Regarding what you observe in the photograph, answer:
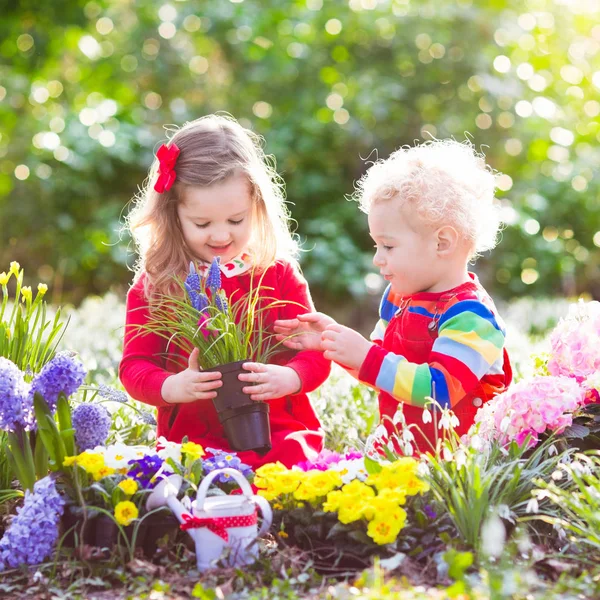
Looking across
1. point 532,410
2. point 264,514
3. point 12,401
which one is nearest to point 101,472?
point 12,401

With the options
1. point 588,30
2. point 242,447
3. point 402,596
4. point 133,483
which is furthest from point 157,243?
point 588,30

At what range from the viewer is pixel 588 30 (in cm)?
962

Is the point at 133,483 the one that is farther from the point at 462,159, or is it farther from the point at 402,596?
the point at 462,159

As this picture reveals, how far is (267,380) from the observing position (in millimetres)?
2879

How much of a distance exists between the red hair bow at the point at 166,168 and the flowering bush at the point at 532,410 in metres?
1.41

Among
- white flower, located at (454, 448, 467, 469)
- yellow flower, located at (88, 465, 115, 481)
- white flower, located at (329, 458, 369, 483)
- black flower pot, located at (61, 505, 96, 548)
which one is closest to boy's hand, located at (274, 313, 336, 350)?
white flower, located at (329, 458, 369, 483)

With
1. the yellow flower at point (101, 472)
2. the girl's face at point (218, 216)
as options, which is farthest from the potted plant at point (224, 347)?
the yellow flower at point (101, 472)

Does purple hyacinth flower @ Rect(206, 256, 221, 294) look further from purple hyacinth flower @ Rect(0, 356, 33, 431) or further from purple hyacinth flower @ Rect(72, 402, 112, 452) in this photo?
purple hyacinth flower @ Rect(0, 356, 33, 431)

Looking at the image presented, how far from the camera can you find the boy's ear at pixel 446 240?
2.99 metres

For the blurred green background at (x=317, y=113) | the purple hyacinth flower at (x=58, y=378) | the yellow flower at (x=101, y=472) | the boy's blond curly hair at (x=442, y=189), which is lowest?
the yellow flower at (x=101, y=472)

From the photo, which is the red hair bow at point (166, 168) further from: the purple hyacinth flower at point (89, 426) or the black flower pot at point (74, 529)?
the black flower pot at point (74, 529)

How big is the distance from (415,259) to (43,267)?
6951 mm

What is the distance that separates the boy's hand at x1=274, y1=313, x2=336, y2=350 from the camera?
3.11 meters

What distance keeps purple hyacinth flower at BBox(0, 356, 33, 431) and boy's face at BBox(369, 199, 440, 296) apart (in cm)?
124
